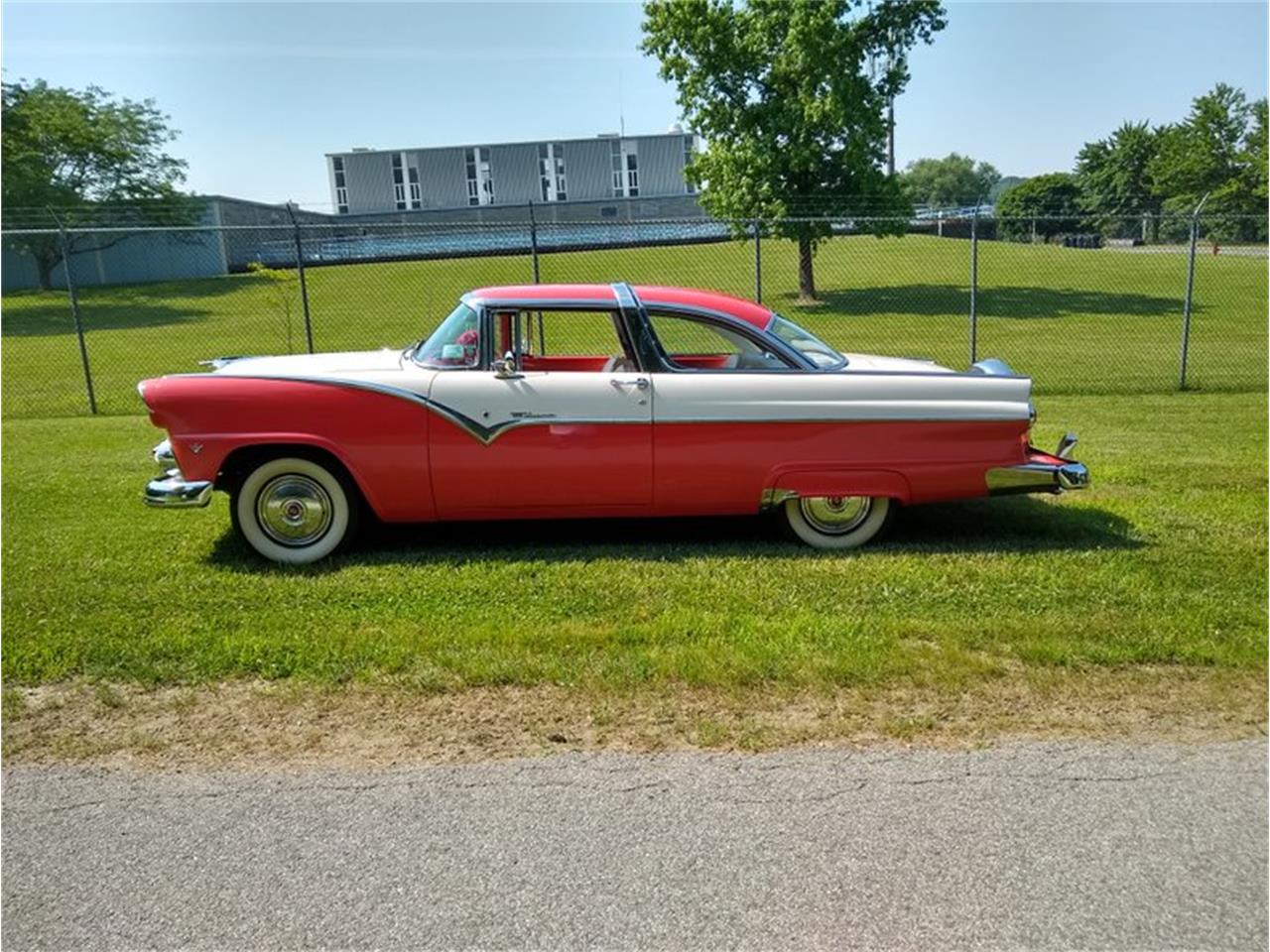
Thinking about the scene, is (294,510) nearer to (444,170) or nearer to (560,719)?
(560,719)

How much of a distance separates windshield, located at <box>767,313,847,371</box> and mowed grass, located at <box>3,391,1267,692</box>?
3.69ft

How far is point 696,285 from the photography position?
2511 centimetres

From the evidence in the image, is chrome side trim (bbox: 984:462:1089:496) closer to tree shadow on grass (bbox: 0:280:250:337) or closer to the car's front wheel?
the car's front wheel

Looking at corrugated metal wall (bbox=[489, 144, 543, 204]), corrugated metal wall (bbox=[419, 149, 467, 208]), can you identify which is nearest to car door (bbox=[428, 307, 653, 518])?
corrugated metal wall (bbox=[489, 144, 543, 204])

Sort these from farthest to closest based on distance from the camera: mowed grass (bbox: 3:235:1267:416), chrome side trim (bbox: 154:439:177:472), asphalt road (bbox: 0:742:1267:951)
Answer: mowed grass (bbox: 3:235:1267:416) → chrome side trim (bbox: 154:439:177:472) → asphalt road (bbox: 0:742:1267:951)

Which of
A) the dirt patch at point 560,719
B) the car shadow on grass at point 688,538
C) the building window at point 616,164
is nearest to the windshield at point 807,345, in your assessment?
the car shadow on grass at point 688,538

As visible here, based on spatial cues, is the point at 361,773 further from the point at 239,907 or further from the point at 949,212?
the point at 949,212

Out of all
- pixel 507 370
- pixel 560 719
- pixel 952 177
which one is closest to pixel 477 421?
pixel 507 370

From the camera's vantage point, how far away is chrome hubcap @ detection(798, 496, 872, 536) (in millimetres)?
5613

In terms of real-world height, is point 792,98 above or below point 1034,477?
above

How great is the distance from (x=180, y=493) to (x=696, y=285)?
823 inches

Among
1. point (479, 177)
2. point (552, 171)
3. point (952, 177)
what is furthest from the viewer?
point (952, 177)

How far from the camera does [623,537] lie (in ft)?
19.3

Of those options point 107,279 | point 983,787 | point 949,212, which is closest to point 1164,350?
point 983,787
